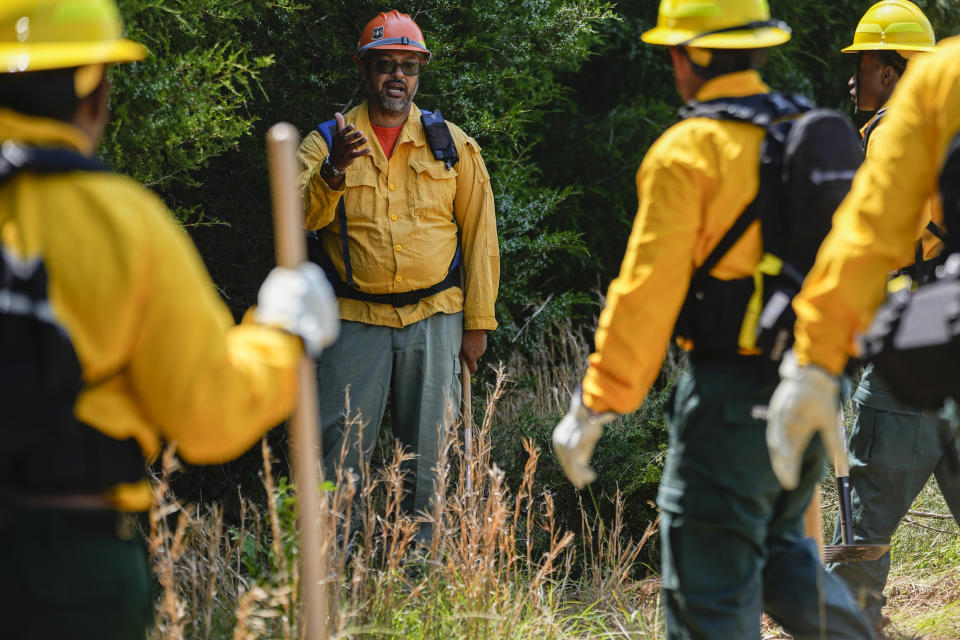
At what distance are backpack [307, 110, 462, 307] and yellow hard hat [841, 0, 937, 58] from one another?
67.7 inches

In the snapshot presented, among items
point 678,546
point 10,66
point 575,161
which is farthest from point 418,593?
point 575,161

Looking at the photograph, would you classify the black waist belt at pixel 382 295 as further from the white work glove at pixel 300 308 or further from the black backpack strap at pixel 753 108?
the white work glove at pixel 300 308

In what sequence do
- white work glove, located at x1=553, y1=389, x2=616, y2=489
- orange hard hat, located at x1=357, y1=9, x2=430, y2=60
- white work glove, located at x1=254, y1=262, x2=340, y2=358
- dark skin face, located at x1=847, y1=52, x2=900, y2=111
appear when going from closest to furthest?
1. white work glove, located at x1=254, y1=262, x2=340, y2=358
2. white work glove, located at x1=553, y1=389, x2=616, y2=489
3. dark skin face, located at x1=847, y1=52, x2=900, y2=111
4. orange hard hat, located at x1=357, y1=9, x2=430, y2=60

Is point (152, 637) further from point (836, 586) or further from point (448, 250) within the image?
point (448, 250)

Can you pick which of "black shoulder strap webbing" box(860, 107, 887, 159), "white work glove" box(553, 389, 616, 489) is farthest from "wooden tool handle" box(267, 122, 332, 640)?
"black shoulder strap webbing" box(860, 107, 887, 159)

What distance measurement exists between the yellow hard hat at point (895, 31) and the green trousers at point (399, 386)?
2082 mm

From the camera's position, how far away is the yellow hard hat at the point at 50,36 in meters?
1.71

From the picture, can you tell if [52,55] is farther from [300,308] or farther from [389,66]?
[389,66]

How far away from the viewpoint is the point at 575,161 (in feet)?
25.8

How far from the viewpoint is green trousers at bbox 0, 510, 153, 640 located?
170cm

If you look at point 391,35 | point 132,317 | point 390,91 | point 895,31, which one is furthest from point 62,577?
point 895,31

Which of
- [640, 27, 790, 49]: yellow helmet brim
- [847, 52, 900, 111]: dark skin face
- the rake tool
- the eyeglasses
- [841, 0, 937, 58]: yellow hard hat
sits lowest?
the rake tool

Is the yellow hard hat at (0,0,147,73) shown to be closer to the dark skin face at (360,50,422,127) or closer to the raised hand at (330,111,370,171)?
the raised hand at (330,111,370,171)

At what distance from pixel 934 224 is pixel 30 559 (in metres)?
3.00
